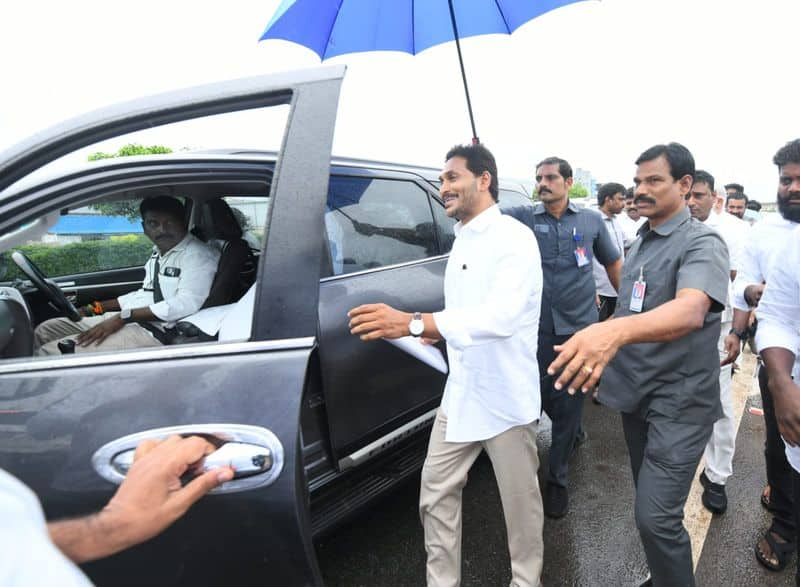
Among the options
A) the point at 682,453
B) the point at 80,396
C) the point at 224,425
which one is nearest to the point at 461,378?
the point at 682,453

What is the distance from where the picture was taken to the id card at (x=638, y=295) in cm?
164

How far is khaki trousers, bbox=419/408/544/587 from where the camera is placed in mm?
1686

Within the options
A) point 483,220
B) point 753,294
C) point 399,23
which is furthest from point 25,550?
point 399,23

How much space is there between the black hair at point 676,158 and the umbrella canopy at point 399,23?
5.01 feet

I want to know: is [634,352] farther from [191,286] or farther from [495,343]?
[191,286]

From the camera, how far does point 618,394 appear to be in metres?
1.71

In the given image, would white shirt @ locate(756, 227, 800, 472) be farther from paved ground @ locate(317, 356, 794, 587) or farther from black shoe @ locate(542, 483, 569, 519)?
black shoe @ locate(542, 483, 569, 519)

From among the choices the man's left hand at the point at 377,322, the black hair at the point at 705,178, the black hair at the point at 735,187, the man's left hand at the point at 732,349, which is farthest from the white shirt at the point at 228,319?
the black hair at the point at 735,187

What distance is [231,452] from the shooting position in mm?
1038

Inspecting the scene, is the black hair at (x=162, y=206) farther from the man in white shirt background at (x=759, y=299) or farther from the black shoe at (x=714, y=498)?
the black shoe at (x=714, y=498)

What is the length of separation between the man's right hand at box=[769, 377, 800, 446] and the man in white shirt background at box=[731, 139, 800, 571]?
0.84 feet

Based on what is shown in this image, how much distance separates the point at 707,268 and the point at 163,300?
2.31 meters

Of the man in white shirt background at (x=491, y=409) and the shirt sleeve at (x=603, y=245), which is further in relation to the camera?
the shirt sleeve at (x=603, y=245)

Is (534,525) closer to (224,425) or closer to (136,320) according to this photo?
(224,425)
